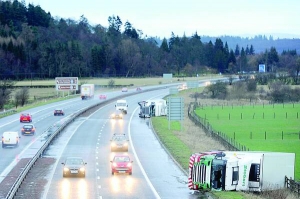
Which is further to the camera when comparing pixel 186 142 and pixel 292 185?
pixel 186 142

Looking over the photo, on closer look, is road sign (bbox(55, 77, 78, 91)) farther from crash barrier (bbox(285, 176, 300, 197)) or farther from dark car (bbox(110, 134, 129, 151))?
crash barrier (bbox(285, 176, 300, 197))

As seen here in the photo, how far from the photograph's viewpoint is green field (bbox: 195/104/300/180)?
2963 inches

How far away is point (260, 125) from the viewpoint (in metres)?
99.6

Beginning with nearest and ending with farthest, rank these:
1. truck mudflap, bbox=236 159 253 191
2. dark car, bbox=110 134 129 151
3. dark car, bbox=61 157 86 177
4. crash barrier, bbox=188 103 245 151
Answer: truck mudflap, bbox=236 159 253 191
dark car, bbox=61 157 86 177
dark car, bbox=110 134 129 151
crash barrier, bbox=188 103 245 151

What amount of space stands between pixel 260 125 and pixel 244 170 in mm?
61943

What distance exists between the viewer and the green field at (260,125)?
75250 millimetres

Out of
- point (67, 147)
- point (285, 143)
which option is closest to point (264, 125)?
point (285, 143)

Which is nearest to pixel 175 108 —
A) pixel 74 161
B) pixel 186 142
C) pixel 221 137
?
pixel 186 142

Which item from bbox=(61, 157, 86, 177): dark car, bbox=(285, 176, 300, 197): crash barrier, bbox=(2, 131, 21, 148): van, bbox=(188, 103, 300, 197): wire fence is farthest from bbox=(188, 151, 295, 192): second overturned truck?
bbox=(2, 131, 21, 148): van

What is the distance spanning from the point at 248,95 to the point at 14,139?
102497 millimetres

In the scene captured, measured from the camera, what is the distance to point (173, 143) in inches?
2707

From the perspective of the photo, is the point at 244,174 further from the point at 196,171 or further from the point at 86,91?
the point at 86,91

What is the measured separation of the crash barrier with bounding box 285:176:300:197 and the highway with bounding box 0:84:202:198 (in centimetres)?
510

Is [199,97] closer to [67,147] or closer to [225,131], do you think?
[225,131]
